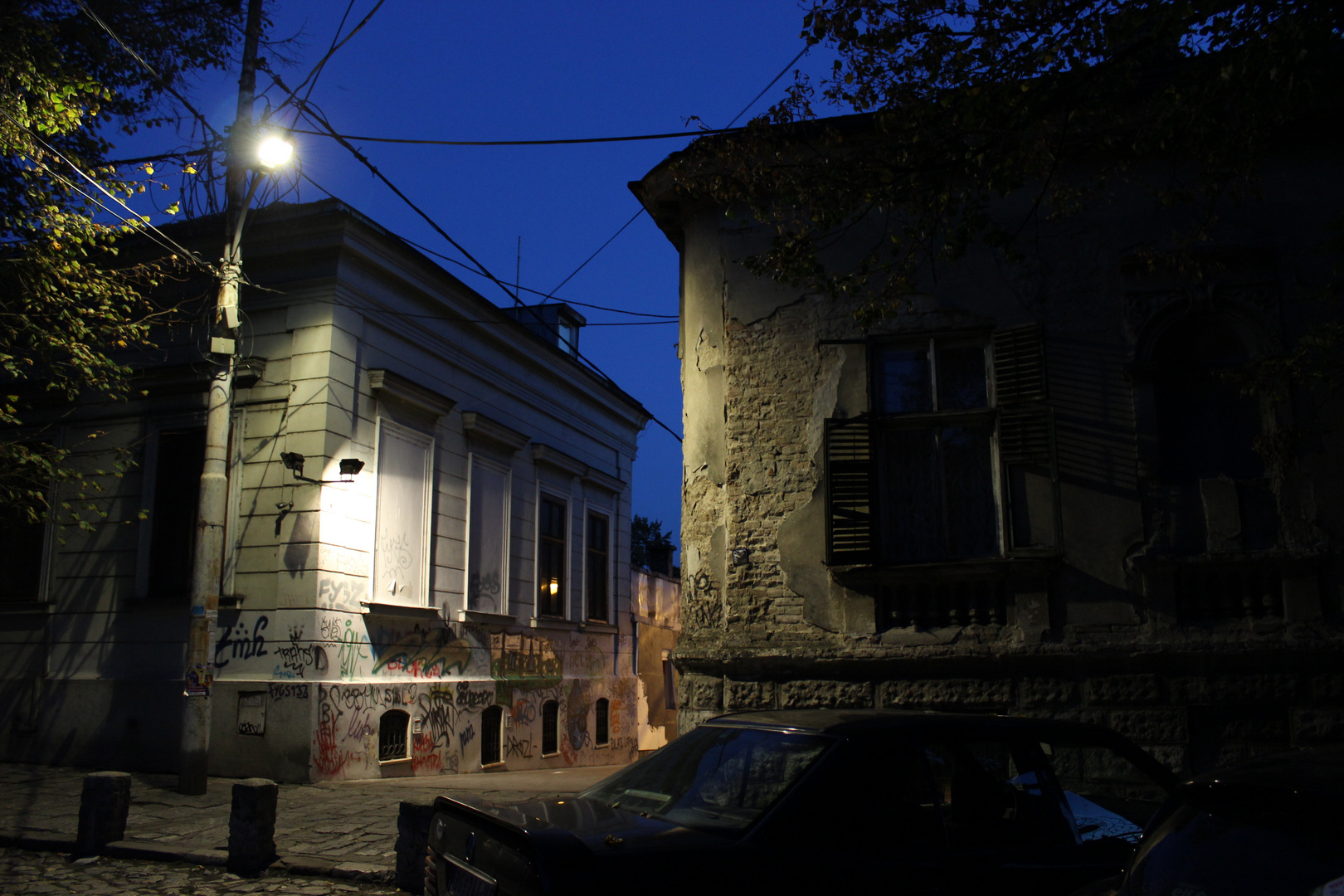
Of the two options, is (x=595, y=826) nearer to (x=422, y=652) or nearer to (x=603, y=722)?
(x=422, y=652)

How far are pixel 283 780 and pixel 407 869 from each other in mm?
5877

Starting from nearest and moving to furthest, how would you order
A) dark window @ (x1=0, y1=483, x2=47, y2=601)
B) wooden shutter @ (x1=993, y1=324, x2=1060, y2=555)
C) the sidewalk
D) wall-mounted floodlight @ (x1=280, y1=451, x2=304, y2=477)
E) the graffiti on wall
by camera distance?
the sidewalk < wooden shutter @ (x1=993, y1=324, x2=1060, y2=555) < wall-mounted floodlight @ (x1=280, y1=451, x2=304, y2=477) < the graffiti on wall < dark window @ (x1=0, y1=483, x2=47, y2=601)

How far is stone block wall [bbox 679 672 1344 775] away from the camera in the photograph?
7711 millimetres

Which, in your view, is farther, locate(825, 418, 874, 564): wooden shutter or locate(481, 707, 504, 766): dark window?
locate(481, 707, 504, 766): dark window

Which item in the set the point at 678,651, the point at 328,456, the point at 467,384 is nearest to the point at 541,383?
the point at 467,384

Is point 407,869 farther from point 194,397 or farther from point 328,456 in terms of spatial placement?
point 194,397

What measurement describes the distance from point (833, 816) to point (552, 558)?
15414mm

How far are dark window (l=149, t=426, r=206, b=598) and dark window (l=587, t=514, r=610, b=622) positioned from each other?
849 centimetres

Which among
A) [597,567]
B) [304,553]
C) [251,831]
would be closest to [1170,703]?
[251,831]

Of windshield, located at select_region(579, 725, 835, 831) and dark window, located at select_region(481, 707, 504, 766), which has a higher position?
windshield, located at select_region(579, 725, 835, 831)

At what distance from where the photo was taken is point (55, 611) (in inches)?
539

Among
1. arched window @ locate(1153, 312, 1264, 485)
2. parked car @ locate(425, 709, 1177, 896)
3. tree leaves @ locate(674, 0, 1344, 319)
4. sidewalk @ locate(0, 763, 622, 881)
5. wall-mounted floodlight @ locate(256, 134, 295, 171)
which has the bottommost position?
sidewalk @ locate(0, 763, 622, 881)

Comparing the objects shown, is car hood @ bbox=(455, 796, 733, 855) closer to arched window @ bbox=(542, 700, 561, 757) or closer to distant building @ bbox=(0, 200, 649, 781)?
distant building @ bbox=(0, 200, 649, 781)

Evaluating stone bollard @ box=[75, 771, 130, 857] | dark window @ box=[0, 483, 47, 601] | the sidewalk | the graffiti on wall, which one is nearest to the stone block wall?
the sidewalk
